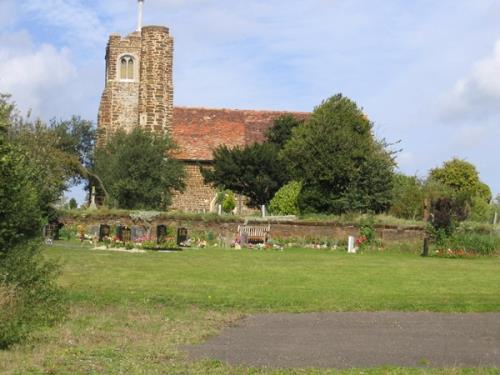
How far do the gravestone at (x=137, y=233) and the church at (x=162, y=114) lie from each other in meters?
19.5

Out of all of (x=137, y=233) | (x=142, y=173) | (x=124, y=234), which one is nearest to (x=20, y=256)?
(x=124, y=234)

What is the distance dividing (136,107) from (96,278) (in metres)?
41.2

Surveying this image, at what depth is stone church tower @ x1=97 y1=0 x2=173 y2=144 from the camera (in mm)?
60219

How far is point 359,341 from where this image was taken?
42.2ft

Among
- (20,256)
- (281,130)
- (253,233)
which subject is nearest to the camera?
(20,256)

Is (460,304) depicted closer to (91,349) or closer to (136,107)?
(91,349)

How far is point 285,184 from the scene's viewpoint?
51781 millimetres

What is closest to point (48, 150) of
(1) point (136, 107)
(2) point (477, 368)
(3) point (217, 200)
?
(3) point (217, 200)

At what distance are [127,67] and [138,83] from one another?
1.39 metres

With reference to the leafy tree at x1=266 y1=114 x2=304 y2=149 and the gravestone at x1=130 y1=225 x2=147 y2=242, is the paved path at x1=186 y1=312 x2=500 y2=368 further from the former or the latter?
the leafy tree at x1=266 y1=114 x2=304 y2=149

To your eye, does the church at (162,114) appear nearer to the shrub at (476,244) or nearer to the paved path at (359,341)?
the shrub at (476,244)

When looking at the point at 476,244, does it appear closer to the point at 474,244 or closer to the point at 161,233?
the point at 474,244

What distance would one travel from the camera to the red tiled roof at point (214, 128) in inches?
2405

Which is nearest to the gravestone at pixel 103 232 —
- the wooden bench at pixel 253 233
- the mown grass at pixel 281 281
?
the wooden bench at pixel 253 233
